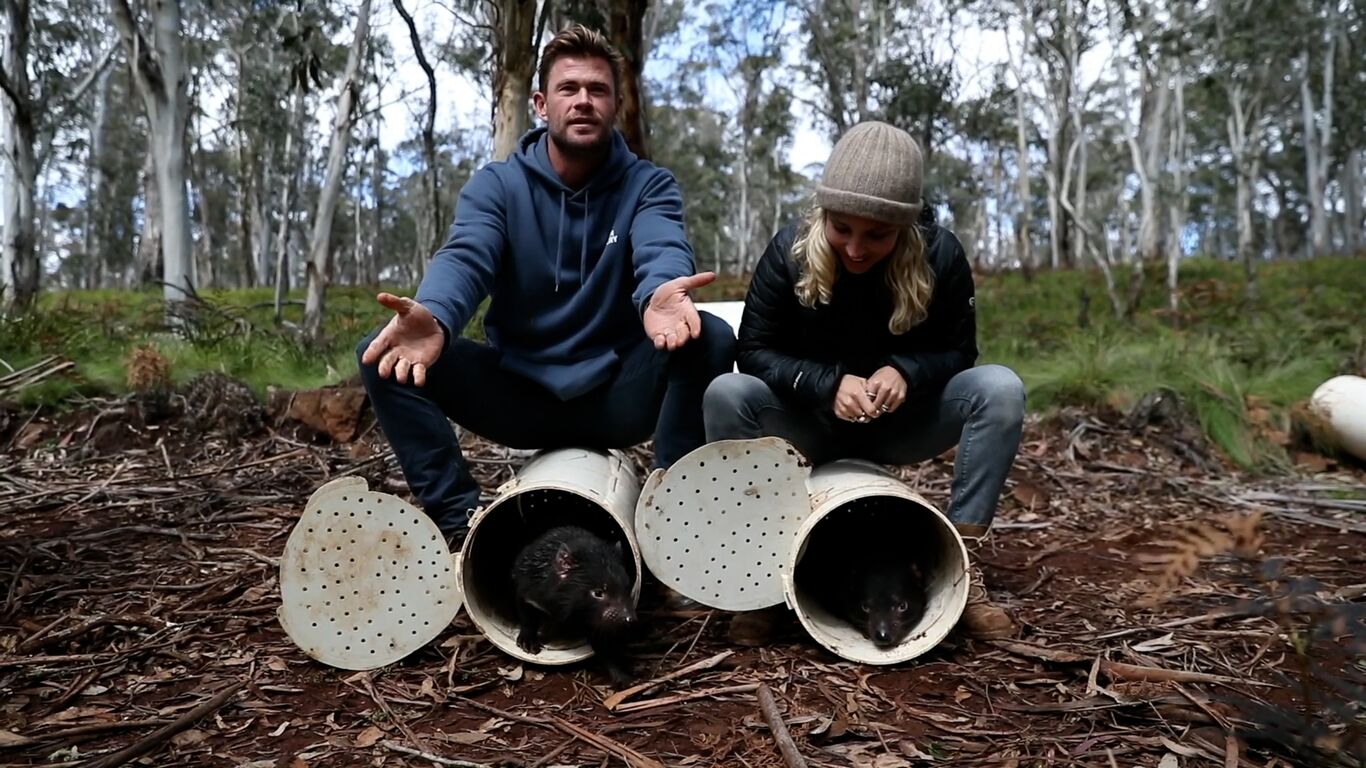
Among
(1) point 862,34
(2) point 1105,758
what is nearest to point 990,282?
(1) point 862,34

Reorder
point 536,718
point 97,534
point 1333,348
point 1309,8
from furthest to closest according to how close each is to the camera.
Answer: point 1309,8 → point 1333,348 → point 97,534 → point 536,718

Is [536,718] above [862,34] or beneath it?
beneath

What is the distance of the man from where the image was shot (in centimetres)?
260

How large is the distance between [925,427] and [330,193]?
6473mm

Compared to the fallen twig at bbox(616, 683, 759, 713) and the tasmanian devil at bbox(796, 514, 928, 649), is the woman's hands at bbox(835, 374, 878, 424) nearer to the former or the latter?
the tasmanian devil at bbox(796, 514, 928, 649)

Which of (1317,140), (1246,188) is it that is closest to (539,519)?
(1246,188)

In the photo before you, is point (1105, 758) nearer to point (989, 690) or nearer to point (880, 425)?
point (989, 690)

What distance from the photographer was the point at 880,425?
2.77 metres

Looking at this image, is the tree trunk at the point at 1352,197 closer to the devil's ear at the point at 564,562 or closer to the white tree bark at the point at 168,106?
the white tree bark at the point at 168,106

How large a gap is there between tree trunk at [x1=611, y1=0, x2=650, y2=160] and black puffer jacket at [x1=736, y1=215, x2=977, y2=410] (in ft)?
7.02

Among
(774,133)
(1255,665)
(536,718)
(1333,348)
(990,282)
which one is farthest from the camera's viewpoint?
(774,133)

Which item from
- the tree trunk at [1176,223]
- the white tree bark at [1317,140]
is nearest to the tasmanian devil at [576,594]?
the tree trunk at [1176,223]

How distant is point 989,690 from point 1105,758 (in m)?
0.37

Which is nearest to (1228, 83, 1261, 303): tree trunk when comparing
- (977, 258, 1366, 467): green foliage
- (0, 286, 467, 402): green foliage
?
(977, 258, 1366, 467): green foliage
